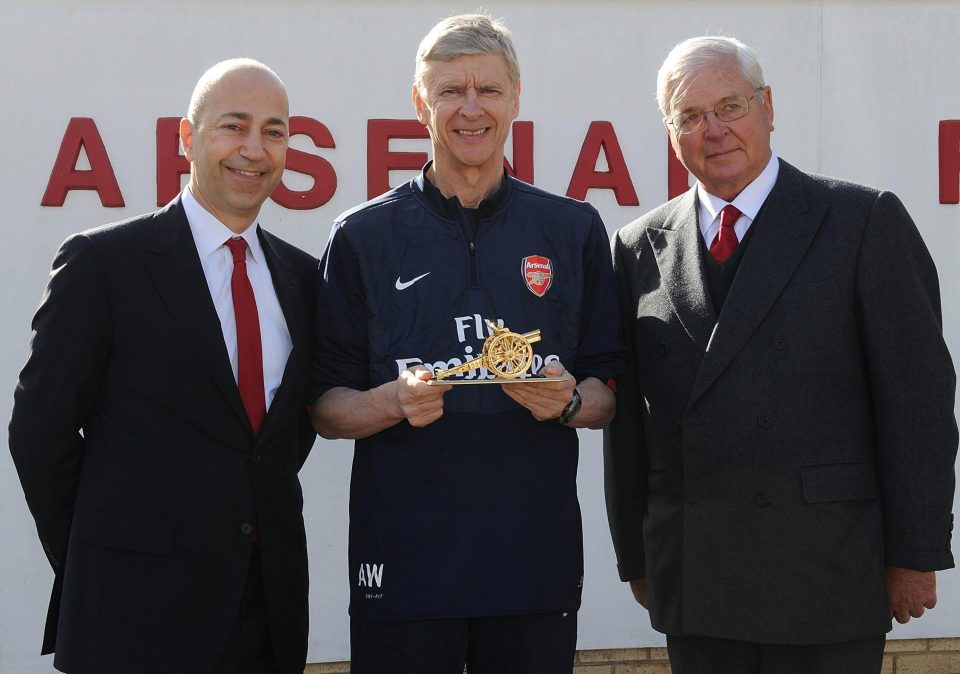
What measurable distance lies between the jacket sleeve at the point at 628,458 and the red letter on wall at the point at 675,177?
74.4 inches

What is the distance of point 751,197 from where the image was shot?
314 cm

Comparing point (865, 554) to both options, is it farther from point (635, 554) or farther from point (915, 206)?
point (915, 206)

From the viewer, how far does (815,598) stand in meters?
2.96

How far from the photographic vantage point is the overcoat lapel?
2.96 metres

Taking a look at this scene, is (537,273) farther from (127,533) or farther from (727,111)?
(127,533)

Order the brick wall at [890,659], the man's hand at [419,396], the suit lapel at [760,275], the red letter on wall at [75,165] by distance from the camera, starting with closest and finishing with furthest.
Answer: the man's hand at [419,396], the suit lapel at [760,275], the red letter on wall at [75,165], the brick wall at [890,659]

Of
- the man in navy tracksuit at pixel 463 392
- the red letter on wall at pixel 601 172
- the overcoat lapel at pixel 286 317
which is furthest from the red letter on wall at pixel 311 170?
the man in navy tracksuit at pixel 463 392

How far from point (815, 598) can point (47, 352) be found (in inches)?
79.5

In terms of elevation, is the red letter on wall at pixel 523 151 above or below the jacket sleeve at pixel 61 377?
above

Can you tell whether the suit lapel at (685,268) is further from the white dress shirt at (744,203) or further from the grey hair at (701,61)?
the grey hair at (701,61)

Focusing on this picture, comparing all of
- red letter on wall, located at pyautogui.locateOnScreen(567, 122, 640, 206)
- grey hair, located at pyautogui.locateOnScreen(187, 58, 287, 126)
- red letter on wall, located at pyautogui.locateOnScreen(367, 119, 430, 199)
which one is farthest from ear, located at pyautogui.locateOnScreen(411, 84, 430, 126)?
red letter on wall, located at pyautogui.locateOnScreen(567, 122, 640, 206)

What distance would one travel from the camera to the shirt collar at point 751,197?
3.14 metres

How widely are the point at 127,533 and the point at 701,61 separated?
194cm

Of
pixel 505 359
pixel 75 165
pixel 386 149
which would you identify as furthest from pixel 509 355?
pixel 75 165
